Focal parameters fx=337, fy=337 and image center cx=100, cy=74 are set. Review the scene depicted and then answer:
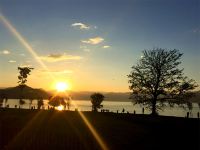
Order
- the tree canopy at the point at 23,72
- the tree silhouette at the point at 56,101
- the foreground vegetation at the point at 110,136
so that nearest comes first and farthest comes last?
the foreground vegetation at the point at 110,136
the tree canopy at the point at 23,72
the tree silhouette at the point at 56,101

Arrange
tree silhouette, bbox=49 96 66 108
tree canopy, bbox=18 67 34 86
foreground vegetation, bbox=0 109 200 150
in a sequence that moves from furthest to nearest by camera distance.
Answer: tree silhouette, bbox=49 96 66 108
tree canopy, bbox=18 67 34 86
foreground vegetation, bbox=0 109 200 150

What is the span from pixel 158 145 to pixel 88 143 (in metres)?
11.1

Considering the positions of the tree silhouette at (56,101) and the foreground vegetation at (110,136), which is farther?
the tree silhouette at (56,101)

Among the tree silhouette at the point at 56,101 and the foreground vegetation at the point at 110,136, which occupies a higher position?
the tree silhouette at the point at 56,101

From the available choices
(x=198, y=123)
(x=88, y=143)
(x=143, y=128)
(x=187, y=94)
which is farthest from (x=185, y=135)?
(x=187, y=94)

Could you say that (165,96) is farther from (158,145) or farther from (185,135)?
Result: (158,145)

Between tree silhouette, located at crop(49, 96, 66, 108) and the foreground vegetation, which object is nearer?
the foreground vegetation

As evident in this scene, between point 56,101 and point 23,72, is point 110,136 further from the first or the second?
point 56,101

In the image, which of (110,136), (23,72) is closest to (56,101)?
(23,72)

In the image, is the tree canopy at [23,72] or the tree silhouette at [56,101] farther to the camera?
the tree silhouette at [56,101]

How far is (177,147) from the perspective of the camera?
89.4ft

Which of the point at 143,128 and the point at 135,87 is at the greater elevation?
the point at 135,87

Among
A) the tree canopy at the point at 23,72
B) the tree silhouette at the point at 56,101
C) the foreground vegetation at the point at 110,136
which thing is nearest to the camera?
the foreground vegetation at the point at 110,136

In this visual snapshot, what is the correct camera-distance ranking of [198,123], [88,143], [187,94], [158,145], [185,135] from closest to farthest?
[88,143] → [158,145] → [185,135] → [198,123] → [187,94]
